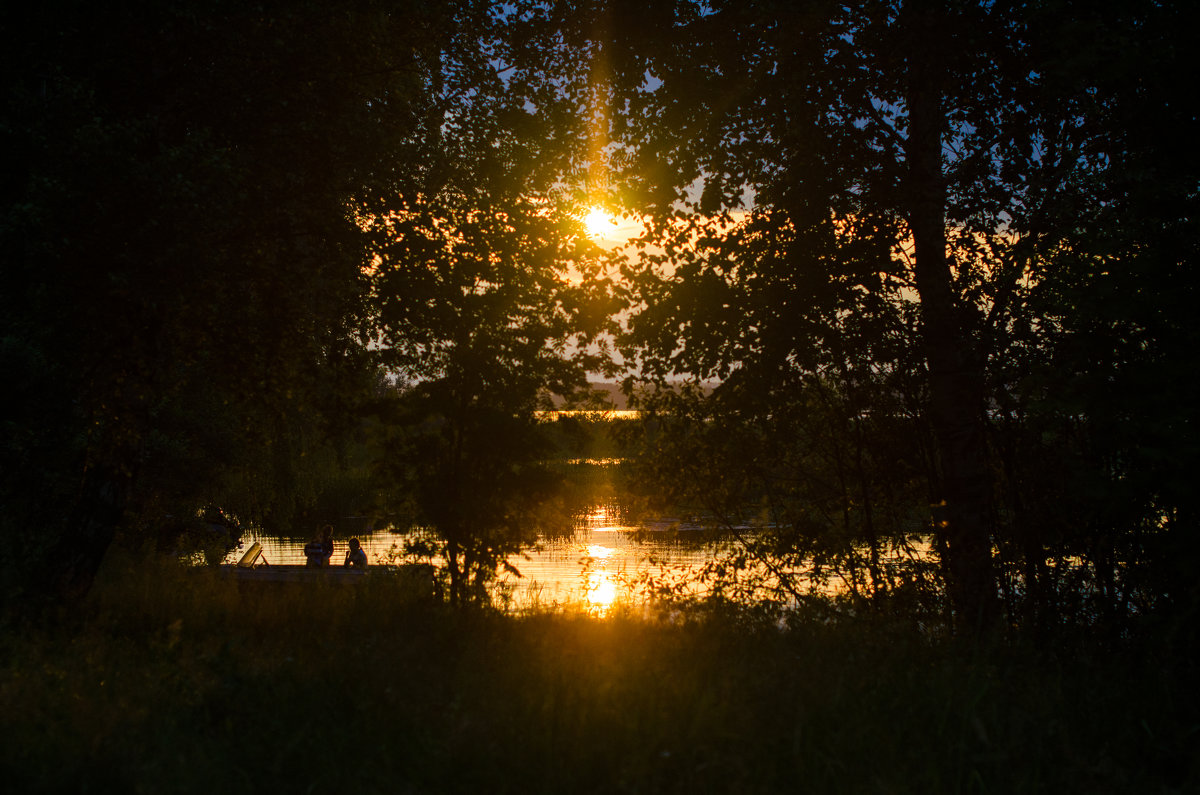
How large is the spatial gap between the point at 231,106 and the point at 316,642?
237 inches

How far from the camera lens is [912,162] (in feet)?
35.1

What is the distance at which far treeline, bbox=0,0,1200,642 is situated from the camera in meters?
7.76

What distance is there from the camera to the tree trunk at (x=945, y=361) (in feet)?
31.6

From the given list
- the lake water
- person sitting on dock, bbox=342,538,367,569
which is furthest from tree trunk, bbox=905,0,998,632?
person sitting on dock, bbox=342,538,367,569

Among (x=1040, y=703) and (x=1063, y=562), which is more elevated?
(x=1063, y=562)

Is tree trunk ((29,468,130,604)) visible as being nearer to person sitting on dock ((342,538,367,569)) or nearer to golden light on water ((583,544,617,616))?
golden light on water ((583,544,617,616))

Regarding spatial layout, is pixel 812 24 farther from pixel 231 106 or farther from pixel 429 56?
pixel 231 106

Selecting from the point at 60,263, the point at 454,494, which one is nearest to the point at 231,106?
the point at 60,263

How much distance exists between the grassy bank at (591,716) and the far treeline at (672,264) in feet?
6.64

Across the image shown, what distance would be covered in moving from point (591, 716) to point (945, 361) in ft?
22.8

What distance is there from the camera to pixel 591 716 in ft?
17.3

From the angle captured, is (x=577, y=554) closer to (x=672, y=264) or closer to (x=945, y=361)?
(x=672, y=264)

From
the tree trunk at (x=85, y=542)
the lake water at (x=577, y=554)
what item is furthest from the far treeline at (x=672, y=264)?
the lake water at (x=577, y=554)

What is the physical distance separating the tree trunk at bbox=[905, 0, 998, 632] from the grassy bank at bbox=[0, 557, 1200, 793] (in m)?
2.34
